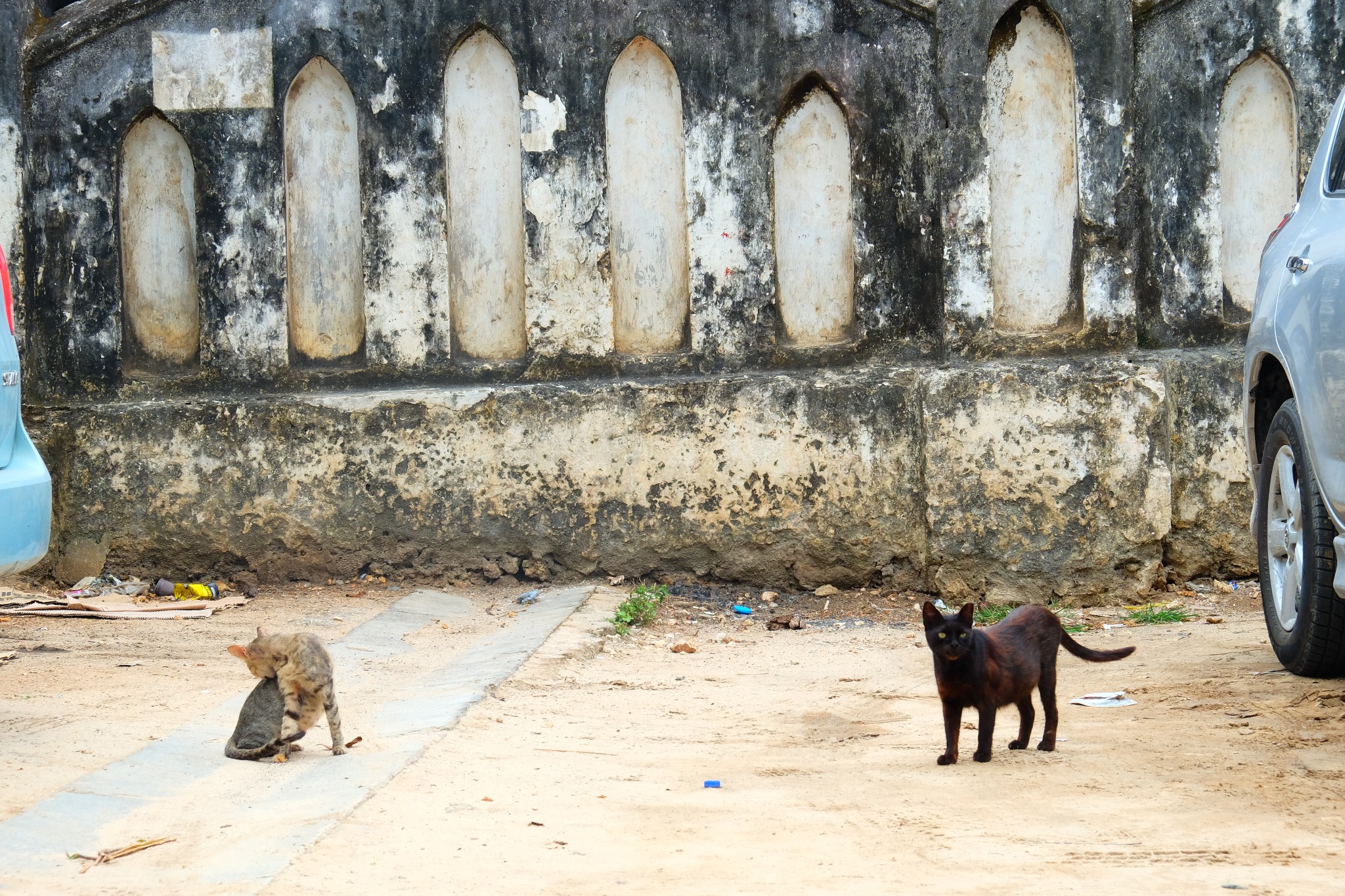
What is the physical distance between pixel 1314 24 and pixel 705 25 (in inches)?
124

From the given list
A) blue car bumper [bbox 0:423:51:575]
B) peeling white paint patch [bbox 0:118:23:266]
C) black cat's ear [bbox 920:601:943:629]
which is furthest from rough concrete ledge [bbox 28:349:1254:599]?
black cat's ear [bbox 920:601:943:629]

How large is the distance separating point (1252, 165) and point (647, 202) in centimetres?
323

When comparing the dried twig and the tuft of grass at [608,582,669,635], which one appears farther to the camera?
the tuft of grass at [608,582,669,635]

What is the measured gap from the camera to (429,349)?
7477 millimetres

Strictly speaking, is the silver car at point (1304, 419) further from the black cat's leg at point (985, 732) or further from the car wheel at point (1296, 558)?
the black cat's leg at point (985, 732)

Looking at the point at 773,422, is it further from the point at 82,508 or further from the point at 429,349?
the point at 82,508

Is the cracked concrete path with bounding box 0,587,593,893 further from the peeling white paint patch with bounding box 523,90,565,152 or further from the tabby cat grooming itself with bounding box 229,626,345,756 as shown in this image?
the peeling white paint patch with bounding box 523,90,565,152

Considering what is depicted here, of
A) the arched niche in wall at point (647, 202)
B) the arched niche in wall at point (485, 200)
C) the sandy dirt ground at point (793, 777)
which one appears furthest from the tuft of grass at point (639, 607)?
the arched niche in wall at point (485, 200)

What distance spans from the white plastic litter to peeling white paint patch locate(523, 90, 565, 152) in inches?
161

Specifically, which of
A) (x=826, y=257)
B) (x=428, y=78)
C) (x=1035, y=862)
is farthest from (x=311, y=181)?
(x=1035, y=862)

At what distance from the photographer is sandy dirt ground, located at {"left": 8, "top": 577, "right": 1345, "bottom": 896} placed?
298cm

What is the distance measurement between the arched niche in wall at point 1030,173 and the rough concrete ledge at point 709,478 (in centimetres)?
40

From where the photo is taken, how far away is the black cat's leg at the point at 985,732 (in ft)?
13.1

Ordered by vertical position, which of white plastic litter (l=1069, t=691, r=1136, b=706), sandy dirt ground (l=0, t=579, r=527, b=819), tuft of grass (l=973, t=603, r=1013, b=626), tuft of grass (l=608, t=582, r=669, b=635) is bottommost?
tuft of grass (l=973, t=603, r=1013, b=626)
